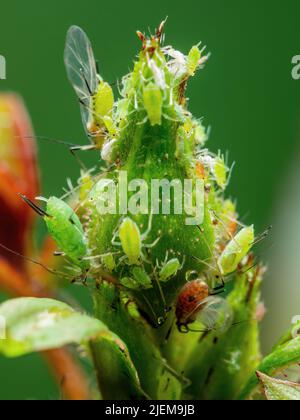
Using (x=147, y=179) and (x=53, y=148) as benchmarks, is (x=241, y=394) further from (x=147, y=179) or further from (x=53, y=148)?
(x=53, y=148)

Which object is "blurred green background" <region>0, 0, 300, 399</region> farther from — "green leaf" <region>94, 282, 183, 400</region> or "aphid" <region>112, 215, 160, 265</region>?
"aphid" <region>112, 215, 160, 265</region>

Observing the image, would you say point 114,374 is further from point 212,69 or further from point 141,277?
point 212,69

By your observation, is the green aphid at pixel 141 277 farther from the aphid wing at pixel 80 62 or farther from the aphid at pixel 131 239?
the aphid wing at pixel 80 62

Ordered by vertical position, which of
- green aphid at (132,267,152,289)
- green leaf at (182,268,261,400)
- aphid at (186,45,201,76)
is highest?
aphid at (186,45,201,76)

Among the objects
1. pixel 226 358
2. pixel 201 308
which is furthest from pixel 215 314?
pixel 226 358

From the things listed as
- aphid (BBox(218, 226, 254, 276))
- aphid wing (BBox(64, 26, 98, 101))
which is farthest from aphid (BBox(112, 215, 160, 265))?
aphid wing (BBox(64, 26, 98, 101))

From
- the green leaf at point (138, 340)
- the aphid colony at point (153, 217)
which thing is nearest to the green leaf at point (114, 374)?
the green leaf at point (138, 340)
